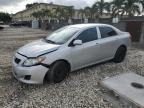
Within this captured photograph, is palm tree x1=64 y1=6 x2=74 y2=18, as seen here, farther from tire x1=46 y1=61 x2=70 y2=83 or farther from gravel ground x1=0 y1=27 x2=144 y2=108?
tire x1=46 y1=61 x2=70 y2=83

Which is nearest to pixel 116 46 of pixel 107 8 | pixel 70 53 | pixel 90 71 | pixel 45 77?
pixel 90 71

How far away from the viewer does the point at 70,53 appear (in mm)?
4715

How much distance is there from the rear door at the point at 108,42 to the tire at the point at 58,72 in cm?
155

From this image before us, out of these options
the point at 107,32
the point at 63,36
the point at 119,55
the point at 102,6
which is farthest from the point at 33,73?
the point at 102,6

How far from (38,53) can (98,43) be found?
81.3 inches

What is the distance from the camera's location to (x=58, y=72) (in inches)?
179

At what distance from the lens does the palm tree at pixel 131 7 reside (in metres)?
36.7

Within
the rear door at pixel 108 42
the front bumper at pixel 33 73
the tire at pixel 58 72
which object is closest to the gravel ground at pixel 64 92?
the tire at pixel 58 72

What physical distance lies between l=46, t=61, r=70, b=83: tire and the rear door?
155 centimetres

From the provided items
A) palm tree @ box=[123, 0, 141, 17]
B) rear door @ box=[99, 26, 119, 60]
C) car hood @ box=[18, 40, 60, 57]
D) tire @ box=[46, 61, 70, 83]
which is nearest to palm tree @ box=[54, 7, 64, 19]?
palm tree @ box=[123, 0, 141, 17]

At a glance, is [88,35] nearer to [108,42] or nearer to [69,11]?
[108,42]

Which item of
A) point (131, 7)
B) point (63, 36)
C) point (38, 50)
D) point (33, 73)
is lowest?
point (33, 73)

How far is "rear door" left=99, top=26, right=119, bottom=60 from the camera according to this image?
5680 millimetres

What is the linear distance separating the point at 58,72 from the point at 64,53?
1.73 feet
